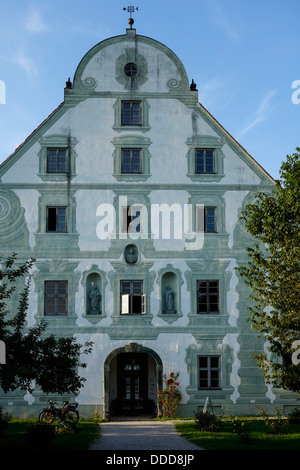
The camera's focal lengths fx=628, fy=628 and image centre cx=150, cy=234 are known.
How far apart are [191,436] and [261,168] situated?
1565 cm

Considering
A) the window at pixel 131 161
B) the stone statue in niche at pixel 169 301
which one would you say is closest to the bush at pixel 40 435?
the stone statue in niche at pixel 169 301

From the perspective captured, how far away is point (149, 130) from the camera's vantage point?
110ft

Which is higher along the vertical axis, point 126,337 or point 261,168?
point 261,168

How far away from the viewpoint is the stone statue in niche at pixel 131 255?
3238 cm

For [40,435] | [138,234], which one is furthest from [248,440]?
[138,234]

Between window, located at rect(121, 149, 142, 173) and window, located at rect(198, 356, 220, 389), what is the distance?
10400mm

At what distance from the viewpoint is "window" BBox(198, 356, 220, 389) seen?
104ft

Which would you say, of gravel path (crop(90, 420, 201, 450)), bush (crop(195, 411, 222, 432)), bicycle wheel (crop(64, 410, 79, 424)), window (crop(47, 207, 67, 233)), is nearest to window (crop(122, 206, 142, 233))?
window (crop(47, 207, 67, 233))

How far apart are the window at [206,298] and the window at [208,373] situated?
2432 millimetres

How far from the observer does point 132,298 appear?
32156 mm

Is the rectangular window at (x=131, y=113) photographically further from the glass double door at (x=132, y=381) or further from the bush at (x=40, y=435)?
the bush at (x=40, y=435)

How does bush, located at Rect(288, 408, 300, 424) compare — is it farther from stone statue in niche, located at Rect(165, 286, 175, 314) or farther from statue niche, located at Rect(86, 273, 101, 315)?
statue niche, located at Rect(86, 273, 101, 315)

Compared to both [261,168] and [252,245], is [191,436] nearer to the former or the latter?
[252,245]
